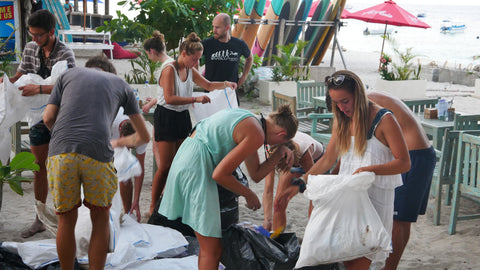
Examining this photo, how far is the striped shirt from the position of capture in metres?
3.95

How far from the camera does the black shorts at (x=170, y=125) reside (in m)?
4.51

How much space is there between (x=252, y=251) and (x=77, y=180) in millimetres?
1046

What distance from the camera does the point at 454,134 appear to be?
462cm

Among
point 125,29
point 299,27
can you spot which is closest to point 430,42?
point 299,27

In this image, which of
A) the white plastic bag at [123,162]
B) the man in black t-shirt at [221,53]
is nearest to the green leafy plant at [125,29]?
the man in black t-shirt at [221,53]

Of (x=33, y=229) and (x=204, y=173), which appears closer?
(x=204, y=173)

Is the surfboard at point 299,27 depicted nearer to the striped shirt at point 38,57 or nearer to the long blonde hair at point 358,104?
the striped shirt at point 38,57

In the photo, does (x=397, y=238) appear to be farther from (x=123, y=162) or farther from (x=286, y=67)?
(x=286, y=67)

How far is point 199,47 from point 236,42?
1.52m

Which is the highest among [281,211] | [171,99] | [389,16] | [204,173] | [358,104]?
[389,16]

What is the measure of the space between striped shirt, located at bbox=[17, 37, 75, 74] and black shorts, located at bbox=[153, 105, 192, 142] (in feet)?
2.94

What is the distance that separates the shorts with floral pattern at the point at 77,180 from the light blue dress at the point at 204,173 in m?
0.39

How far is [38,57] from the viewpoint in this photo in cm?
400

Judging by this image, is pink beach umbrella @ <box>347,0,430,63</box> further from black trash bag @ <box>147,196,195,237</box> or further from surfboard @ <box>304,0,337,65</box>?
black trash bag @ <box>147,196,195,237</box>
